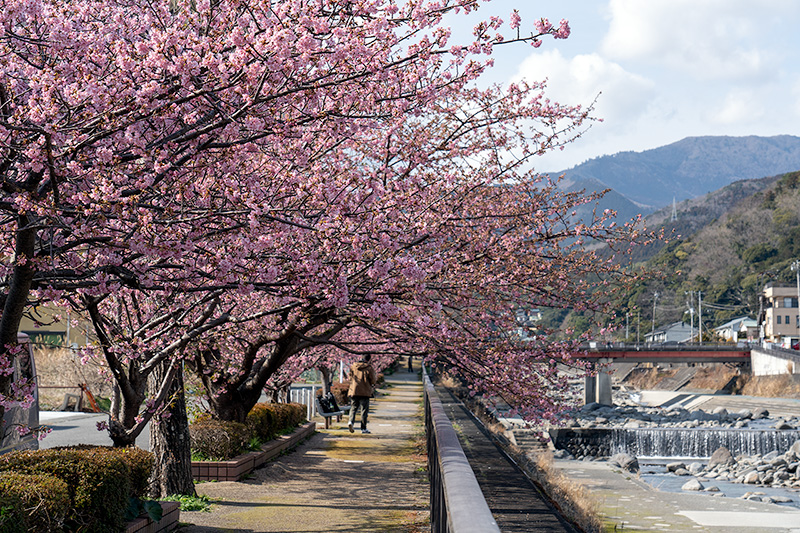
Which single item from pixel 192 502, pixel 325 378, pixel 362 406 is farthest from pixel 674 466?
pixel 192 502

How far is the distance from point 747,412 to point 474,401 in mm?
32222

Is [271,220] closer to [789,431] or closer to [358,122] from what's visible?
[358,122]

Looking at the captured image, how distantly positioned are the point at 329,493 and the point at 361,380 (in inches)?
315

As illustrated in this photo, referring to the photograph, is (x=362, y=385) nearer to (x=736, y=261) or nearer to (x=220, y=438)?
(x=220, y=438)

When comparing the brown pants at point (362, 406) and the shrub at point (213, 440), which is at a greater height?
the shrub at point (213, 440)

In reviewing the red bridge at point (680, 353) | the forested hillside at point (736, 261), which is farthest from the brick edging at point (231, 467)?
the forested hillside at point (736, 261)

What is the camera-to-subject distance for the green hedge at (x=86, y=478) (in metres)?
6.02

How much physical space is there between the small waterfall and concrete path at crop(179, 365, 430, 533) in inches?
1093

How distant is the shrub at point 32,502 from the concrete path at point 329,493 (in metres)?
3.03

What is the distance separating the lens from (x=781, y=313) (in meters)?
103

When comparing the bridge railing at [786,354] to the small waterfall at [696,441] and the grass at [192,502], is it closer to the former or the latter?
the small waterfall at [696,441]

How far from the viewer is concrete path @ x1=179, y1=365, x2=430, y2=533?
9039mm

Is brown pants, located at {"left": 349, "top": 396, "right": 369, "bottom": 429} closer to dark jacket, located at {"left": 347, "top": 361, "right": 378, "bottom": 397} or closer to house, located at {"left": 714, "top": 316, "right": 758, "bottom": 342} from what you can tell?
dark jacket, located at {"left": 347, "top": 361, "right": 378, "bottom": 397}

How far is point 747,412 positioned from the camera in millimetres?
54094
